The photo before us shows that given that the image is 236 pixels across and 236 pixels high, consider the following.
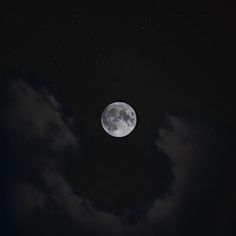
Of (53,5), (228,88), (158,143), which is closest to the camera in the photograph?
(53,5)

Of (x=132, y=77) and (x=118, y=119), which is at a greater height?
(x=132, y=77)

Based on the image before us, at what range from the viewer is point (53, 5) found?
13.0 ft

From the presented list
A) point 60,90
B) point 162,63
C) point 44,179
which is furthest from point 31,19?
point 44,179

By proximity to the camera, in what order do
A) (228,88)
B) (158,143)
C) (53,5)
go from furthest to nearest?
(158,143)
(228,88)
(53,5)

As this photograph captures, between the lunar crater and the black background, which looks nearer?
the black background

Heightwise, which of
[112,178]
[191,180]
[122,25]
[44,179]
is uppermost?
[122,25]

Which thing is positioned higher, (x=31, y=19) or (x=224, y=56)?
(x=224, y=56)

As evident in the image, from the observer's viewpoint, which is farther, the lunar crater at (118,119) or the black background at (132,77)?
the lunar crater at (118,119)

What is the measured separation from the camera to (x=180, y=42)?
160 inches

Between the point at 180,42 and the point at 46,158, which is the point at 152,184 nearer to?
the point at 46,158

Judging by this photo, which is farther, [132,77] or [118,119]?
[118,119]

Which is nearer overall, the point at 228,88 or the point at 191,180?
the point at 228,88

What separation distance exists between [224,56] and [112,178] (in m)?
2.11

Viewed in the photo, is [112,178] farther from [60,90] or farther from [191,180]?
[60,90]
